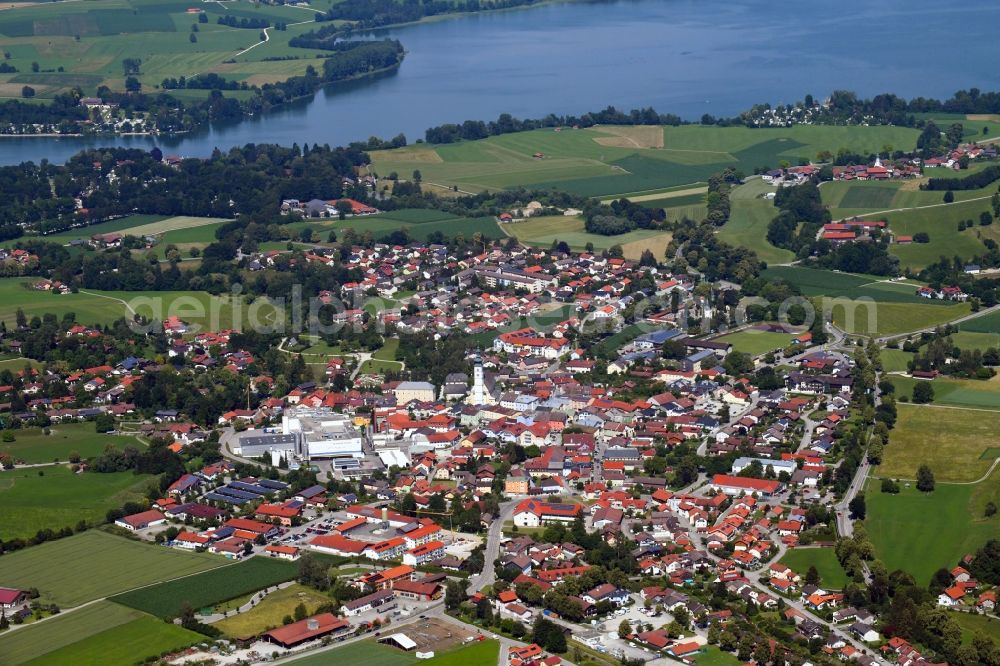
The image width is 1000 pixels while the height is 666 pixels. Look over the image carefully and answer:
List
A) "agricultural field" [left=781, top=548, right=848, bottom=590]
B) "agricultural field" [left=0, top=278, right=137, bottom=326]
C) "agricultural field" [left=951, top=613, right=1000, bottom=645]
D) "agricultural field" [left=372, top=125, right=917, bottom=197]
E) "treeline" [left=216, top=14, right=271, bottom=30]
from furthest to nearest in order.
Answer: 1. "treeline" [left=216, top=14, right=271, bottom=30]
2. "agricultural field" [left=372, top=125, right=917, bottom=197]
3. "agricultural field" [left=0, top=278, right=137, bottom=326]
4. "agricultural field" [left=781, top=548, right=848, bottom=590]
5. "agricultural field" [left=951, top=613, right=1000, bottom=645]

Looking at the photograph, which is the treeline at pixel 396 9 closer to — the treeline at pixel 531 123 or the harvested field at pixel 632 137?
the treeline at pixel 531 123

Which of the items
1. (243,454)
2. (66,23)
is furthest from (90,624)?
(66,23)

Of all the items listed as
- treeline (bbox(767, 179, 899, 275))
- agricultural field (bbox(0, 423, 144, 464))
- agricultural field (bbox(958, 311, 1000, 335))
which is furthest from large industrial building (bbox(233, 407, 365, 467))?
treeline (bbox(767, 179, 899, 275))

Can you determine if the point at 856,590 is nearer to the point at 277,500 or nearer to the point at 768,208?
the point at 277,500

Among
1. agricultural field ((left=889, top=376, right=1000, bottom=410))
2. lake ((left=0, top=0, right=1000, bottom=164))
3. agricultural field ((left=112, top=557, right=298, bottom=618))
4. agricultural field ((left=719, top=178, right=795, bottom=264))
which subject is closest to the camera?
agricultural field ((left=112, top=557, right=298, bottom=618))

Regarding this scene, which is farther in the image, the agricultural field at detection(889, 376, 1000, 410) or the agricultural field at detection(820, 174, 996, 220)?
the agricultural field at detection(820, 174, 996, 220)

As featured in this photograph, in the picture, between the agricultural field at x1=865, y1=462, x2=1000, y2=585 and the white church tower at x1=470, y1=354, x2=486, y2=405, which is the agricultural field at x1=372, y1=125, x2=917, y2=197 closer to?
the white church tower at x1=470, y1=354, x2=486, y2=405
